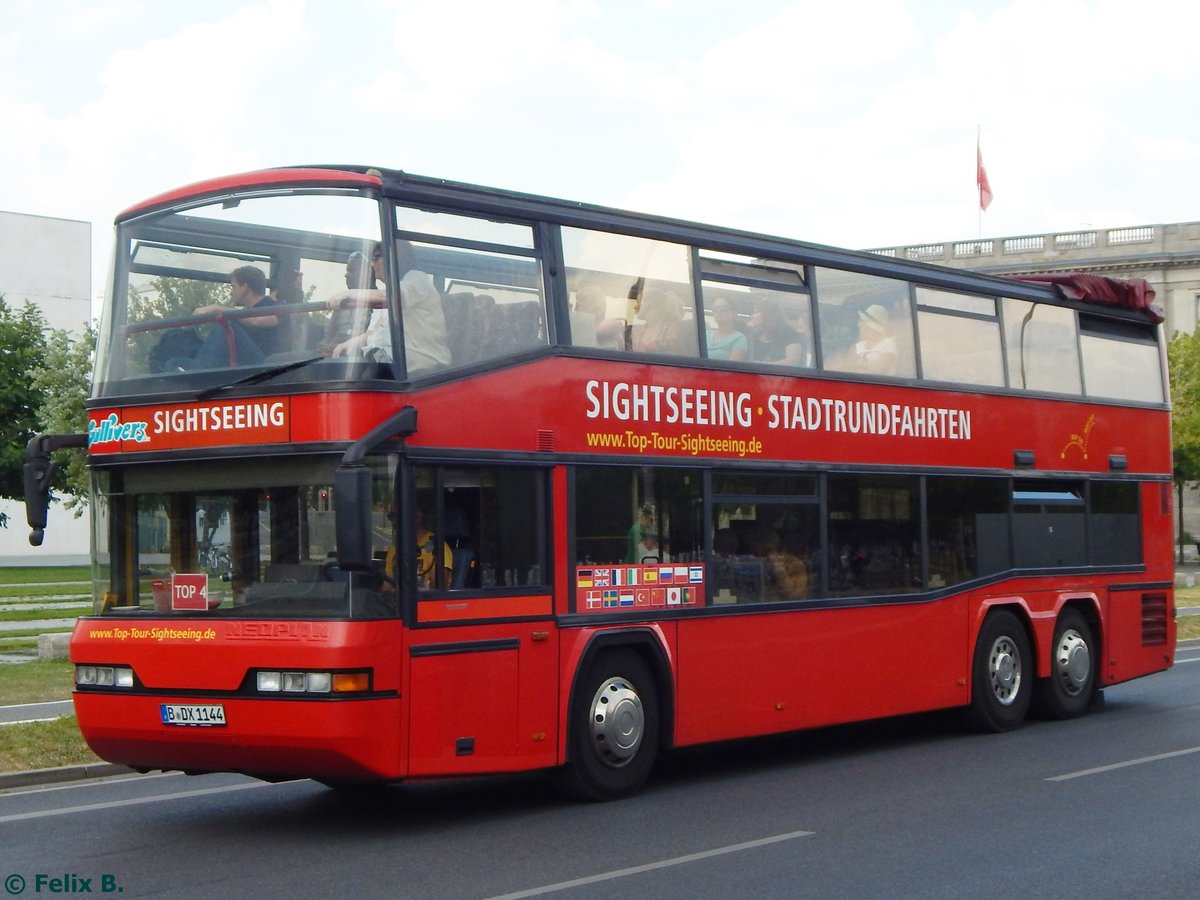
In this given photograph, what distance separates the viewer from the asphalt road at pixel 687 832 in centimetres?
829

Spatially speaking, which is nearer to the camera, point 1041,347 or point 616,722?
point 616,722

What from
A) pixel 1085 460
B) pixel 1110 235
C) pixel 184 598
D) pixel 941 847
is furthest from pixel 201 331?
pixel 1110 235

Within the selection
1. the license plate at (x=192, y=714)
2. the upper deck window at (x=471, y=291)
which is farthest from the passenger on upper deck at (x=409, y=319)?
the license plate at (x=192, y=714)

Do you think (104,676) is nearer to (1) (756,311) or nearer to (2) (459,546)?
(2) (459,546)

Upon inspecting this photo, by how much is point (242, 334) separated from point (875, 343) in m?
5.94

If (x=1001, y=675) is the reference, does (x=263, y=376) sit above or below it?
above

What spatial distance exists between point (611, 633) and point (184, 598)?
9.24 ft

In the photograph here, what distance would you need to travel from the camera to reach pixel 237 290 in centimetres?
1015

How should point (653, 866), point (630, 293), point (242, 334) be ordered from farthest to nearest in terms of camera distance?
point (630, 293)
point (242, 334)
point (653, 866)

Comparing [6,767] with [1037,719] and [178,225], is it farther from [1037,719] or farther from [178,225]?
[1037,719]

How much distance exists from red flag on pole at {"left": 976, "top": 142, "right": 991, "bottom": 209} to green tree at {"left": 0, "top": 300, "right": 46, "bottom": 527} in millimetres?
31083

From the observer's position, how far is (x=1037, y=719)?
16.2 m

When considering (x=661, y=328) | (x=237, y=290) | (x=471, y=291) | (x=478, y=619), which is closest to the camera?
(x=237, y=290)

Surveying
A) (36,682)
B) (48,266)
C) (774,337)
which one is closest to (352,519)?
(774,337)
